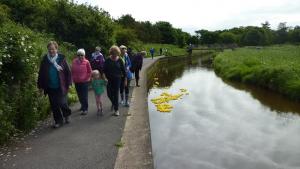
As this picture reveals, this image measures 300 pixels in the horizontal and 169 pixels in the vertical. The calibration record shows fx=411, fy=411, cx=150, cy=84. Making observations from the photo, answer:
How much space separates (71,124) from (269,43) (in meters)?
94.2

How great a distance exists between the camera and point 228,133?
11.1 metres

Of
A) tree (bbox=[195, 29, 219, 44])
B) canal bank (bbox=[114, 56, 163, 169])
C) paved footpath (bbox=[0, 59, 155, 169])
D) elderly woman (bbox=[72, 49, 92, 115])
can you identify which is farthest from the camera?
tree (bbox=[195, 29, 219, 44])

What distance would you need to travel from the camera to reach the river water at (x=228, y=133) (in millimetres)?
8773

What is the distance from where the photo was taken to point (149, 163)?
24.6 feet

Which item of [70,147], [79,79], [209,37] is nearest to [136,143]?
[70,147]

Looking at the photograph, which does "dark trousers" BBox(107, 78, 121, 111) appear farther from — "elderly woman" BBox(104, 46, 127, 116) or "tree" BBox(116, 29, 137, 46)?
Result: "tree" BBox(116, 29, 137, 46)

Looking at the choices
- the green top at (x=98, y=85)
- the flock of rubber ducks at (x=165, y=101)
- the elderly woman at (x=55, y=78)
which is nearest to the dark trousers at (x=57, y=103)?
the elderly woman at (x=55, y=78)

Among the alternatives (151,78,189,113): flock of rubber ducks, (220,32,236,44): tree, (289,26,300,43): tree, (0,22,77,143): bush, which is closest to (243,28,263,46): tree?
(289,26,300,43): tree

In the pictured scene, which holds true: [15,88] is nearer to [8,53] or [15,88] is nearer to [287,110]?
[8,53]

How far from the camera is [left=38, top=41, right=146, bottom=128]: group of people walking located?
927 centimetres

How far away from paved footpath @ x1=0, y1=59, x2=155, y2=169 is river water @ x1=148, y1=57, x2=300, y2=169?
123cm

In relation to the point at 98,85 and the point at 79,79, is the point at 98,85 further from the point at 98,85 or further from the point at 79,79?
the point at 79,79

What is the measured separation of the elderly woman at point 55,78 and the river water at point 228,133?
2.48 meters

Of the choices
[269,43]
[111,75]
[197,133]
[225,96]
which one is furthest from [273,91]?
[269,43]
